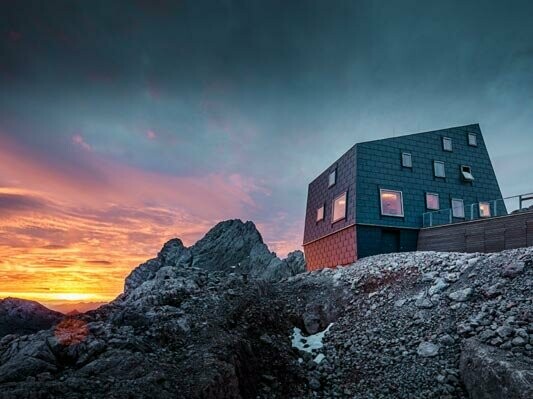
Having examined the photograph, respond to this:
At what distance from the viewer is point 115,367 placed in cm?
862

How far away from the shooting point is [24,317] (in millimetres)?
12969

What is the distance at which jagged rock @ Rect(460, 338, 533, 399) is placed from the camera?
7879 millimetres

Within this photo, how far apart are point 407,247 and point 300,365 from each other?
14630 mm

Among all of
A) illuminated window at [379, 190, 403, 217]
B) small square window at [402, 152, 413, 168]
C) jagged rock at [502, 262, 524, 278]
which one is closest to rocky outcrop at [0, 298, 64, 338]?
jagged rock at [502, 262, 524, 278]

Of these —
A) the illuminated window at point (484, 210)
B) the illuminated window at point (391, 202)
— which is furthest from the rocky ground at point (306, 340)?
the illuminated window at point (484, 210)

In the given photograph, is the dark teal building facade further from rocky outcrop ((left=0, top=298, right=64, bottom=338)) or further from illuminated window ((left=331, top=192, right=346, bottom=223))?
rocky outcrop ((left=0, top=298, right=64, bottom=338))

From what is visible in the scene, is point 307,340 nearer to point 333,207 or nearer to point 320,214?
point 333,207

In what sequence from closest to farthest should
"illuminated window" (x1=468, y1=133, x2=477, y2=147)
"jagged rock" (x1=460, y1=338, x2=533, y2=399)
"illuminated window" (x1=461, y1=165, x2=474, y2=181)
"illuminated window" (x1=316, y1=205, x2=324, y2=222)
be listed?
"jagged rock" (x1=460, y1=338, x2=533, y2=399) → "illuminated window" (x1=461, y1=165, x2=474, y2=181) → "illuminated window" (x1=468, y1=133, x2=477, y2=147) → "illuminated window" (x1=316, y1=205, x2=324, y2=222)

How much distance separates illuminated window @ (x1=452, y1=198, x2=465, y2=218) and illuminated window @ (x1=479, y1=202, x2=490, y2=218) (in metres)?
1.46

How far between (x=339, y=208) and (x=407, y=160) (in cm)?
604

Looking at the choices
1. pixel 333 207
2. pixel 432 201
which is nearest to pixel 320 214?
pixel 333 207

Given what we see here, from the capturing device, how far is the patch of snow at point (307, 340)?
43.5 ft

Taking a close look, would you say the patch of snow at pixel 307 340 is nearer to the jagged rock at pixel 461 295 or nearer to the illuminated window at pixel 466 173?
the jagged rock at pixel 461 295

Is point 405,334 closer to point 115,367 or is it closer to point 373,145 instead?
point 115,367
